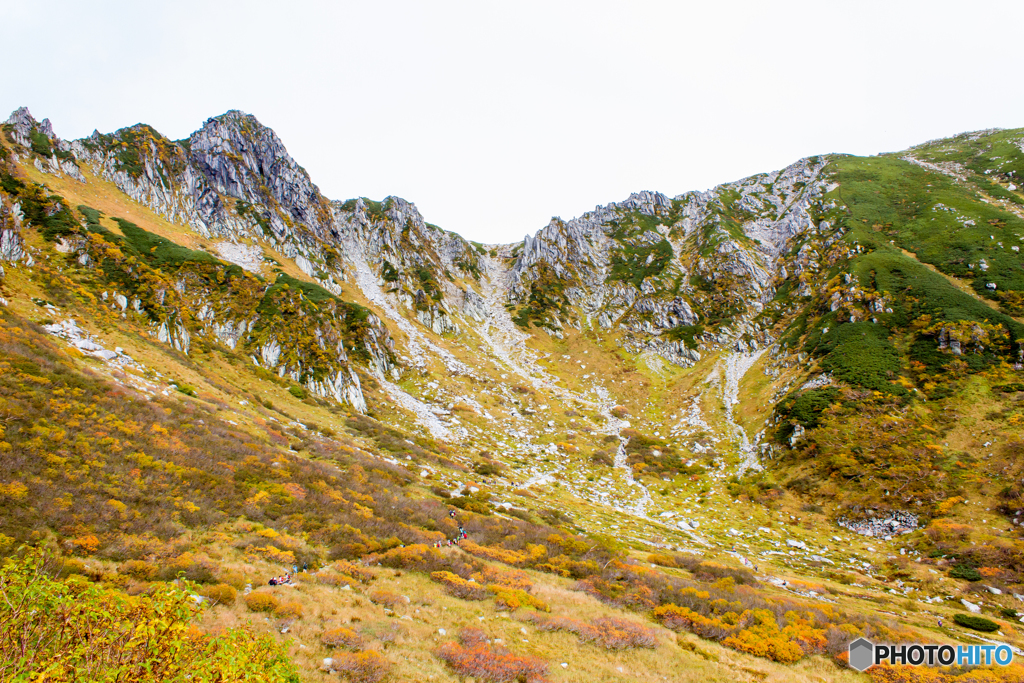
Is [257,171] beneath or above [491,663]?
above

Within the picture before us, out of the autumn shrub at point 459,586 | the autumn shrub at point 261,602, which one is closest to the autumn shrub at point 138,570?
the autumn shrub at point 261,602

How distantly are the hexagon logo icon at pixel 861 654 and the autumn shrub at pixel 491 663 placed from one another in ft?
37.2

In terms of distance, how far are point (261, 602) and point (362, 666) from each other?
3.81 m

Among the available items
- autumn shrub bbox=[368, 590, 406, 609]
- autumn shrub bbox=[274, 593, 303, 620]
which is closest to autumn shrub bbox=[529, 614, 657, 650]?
autumn shrub bbox=[368, 590, 406, 609]

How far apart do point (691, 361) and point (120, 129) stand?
5013 inches

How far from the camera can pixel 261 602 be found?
33.0 ft

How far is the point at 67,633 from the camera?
5070 mm

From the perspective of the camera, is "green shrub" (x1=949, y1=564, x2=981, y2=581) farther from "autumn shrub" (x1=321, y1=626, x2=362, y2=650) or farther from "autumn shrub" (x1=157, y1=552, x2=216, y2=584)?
"autumn shrub" (x1=157, y1=552, x2=216, y2=584)

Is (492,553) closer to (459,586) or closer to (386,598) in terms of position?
(459,586)

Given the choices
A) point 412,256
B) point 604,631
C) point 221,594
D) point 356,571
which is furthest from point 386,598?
point 412,256

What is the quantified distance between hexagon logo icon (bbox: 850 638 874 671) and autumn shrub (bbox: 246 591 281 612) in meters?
18.5

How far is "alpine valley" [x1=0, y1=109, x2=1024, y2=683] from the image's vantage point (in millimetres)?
10164

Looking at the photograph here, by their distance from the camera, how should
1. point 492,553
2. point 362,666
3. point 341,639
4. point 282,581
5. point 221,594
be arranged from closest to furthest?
point 362,666 → point 341,639 → point 221,594 → point 282,581 → point 492,553

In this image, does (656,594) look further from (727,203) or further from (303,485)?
(727,203)
